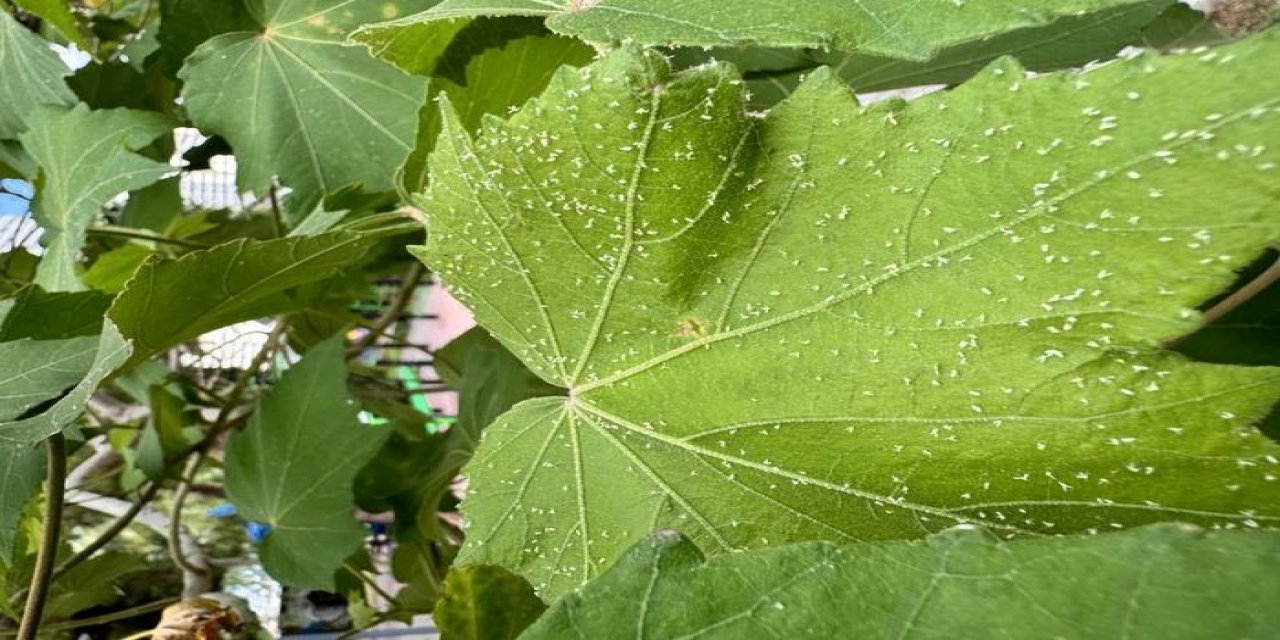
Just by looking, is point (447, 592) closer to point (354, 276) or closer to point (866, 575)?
point (866, 575)

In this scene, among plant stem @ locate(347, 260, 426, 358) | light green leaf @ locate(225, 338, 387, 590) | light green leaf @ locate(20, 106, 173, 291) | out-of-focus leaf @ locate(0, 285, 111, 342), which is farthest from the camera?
plant stem @ locate(347, 260, 426, 358)

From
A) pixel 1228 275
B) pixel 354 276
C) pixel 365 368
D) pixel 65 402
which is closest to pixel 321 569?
pixel 354 276

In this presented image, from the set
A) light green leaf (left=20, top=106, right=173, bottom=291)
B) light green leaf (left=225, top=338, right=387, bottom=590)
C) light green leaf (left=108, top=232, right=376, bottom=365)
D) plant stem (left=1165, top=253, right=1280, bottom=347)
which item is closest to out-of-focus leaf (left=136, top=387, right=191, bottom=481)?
light green leaf (left=225, top=338, right=387, bottom=590)

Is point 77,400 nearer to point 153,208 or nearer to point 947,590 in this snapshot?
point 947,590

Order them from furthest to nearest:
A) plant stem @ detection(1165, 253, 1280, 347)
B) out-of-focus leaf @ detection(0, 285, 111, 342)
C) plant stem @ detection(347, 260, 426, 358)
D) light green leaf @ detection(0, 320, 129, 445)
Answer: plant stem @ detection(347, 260, 426, 358) → out-of-focus leaf @ detection(0, 285, 111, 342) → light green leaf @ detection(0, 320, 129, 445) → plant stem @ detection(1165, 253, 1280, 347)

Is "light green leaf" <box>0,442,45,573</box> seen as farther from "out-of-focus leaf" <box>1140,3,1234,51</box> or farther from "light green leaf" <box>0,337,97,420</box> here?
"out-of-focus leaf" <box>1140,3,1234,51</box>

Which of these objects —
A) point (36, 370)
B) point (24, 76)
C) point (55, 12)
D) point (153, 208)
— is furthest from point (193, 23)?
point (153, 208)
